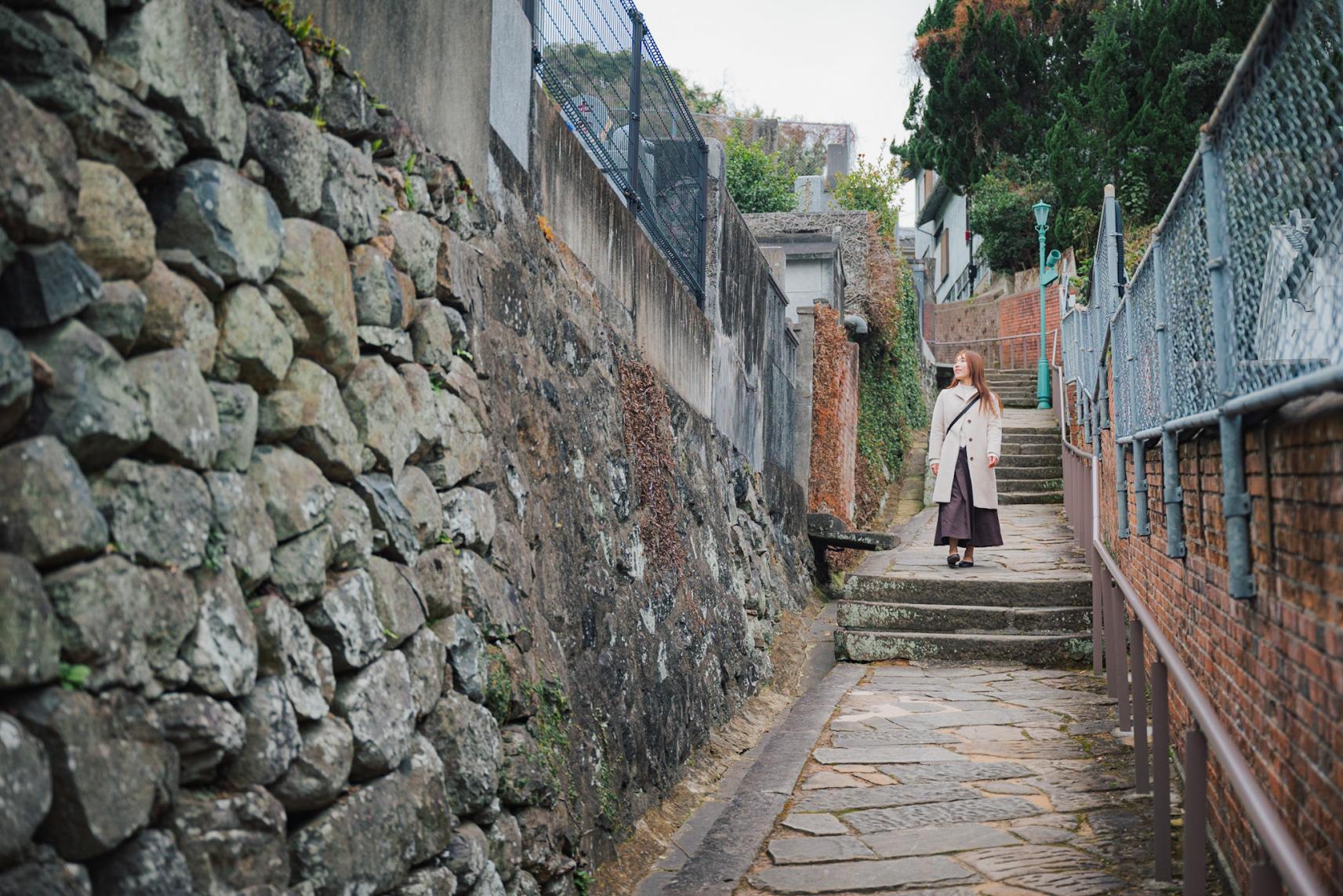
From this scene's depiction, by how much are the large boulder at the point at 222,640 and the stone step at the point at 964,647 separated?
20.9 ft

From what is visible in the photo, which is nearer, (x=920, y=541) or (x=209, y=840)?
(x=209, y=840)

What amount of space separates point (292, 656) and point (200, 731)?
1.20 ft

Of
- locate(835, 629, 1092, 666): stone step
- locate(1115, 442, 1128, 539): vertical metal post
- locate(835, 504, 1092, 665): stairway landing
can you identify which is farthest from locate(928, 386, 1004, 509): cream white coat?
locate(1115, 442, 1128, 539): vertical metal post

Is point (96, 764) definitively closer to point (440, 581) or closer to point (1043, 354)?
point (440, 581)

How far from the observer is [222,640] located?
2.15 meters

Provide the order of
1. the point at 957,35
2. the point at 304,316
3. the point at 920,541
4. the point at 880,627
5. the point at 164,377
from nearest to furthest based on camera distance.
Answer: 1. the point at 164,377
2. the point at 304,316
3. the point at 880,627
4. the point at 920,541
5. the point at 957,35

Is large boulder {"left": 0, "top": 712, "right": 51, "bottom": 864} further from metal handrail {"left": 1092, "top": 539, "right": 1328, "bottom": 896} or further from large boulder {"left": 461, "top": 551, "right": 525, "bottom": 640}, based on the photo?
metal handrail {"left": 1092, "top": 539, "right": 1328, "bottom": 896}

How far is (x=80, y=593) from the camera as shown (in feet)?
5.90

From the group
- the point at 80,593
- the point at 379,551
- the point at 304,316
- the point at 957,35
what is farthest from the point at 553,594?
the point at 957,35

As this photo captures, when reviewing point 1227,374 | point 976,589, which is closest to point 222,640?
point 1227,374

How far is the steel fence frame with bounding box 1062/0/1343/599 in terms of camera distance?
2461 mm

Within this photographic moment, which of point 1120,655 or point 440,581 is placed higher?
point 440,581

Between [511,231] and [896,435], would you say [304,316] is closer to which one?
[511,231]

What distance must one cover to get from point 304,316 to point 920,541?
379 inches
